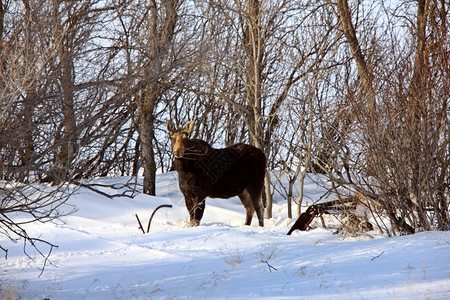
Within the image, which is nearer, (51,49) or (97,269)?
(51,49)

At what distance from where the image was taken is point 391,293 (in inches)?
165

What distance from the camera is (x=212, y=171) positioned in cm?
874

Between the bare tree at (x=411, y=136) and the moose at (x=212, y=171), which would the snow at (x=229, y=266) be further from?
the moose at (x=212, y=171)

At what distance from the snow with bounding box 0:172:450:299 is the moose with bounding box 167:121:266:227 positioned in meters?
1.19

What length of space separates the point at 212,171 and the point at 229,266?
11.1 feet

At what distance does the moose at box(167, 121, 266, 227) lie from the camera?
838 centimetres

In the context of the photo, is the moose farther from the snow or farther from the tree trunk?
the tree trunk

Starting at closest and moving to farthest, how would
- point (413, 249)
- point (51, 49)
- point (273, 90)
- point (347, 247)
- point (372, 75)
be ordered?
point (51, 49), point (413, 249), point (347, 247), point (372, 75), point (273, 90)

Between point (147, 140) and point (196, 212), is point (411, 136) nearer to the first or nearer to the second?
point (196, 212)

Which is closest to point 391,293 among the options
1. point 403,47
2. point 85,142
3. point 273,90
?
point 85,142

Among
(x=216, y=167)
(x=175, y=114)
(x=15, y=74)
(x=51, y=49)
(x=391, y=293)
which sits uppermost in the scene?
(x=175, y=114)

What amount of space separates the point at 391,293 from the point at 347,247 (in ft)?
5.70

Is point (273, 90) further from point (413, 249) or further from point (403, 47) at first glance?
point (413, 249)

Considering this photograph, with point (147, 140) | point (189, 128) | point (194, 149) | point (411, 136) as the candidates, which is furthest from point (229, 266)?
point (147, 140)
